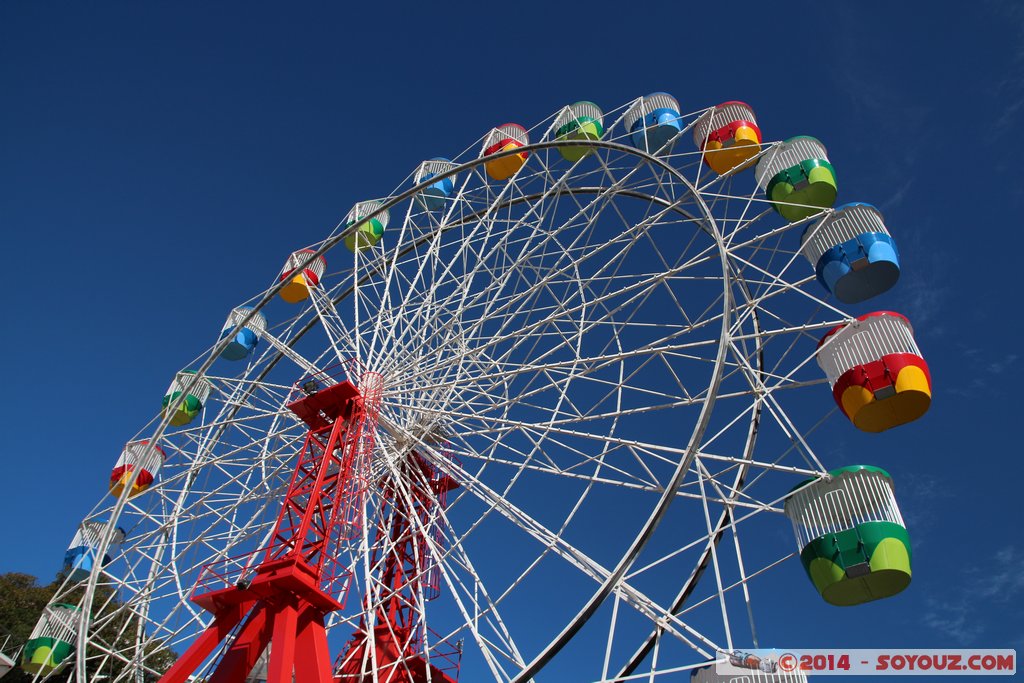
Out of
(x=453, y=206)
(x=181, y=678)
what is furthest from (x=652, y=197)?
(x=181, y=678)

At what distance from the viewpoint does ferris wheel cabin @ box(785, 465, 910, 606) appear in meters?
8.17

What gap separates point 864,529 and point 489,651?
499cm

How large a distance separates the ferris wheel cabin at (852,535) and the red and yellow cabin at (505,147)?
9078mm

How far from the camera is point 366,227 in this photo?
645 inches

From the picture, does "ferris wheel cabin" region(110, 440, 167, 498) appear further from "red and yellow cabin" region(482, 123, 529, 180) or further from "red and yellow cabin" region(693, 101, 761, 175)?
"red and yellow cabin" region(693, 101, 761, 175)

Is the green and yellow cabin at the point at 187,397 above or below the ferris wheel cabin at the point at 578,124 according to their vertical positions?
below

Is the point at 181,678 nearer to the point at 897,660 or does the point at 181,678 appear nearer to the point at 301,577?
the point at 301,577

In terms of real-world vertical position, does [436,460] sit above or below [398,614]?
above

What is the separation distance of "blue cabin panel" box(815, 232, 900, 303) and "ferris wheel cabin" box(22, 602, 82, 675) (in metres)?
15.0

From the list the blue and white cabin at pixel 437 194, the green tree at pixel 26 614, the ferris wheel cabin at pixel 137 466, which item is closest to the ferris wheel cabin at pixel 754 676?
the blue and white cabin at pixel 437 194

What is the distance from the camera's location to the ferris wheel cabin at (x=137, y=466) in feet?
49.6

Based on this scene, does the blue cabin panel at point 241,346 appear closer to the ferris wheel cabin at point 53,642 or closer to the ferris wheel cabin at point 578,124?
the ferris wheel cabin at point 53,642

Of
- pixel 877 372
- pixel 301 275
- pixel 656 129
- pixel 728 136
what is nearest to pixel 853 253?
pixel 877 372

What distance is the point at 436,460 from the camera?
40.8 ft
